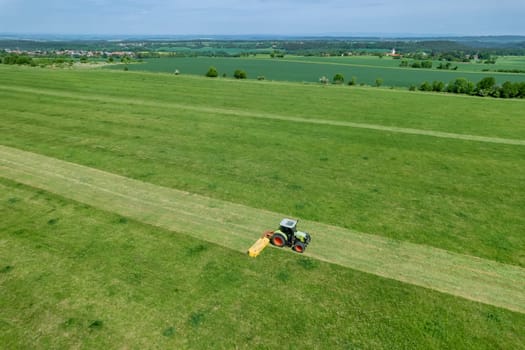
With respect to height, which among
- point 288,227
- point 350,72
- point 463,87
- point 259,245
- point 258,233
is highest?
point 288,227

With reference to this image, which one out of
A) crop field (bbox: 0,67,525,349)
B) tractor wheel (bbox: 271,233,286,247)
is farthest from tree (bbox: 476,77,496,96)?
tractor wheel (bbox: 271,233,286,247)

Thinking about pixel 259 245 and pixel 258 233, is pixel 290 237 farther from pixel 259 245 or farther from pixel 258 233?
pixel 258 233

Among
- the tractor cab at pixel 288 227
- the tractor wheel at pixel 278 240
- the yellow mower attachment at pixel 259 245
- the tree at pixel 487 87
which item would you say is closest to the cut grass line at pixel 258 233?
the yellow mower attachment at pixel 259 245

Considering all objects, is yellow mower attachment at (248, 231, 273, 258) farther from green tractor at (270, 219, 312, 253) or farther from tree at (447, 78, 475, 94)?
tree at (447, 78, 475, 94)

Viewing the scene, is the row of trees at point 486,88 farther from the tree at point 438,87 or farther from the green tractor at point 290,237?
the green tractor at point 290,237

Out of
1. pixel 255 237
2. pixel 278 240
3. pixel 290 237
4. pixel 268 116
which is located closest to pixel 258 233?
pixel 255 237

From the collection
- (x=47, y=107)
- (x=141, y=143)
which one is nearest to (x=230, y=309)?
(x=141, y=143)
